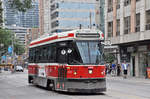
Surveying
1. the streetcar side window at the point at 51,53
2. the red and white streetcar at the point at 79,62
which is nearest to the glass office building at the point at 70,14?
the streetcar side window at the point at 51,53

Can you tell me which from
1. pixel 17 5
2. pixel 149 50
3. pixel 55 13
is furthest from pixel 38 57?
pixel 55 13

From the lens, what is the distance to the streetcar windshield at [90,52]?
51.5ft

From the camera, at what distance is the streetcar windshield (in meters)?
15.7

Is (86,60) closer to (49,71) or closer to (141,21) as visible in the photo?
(49,71)

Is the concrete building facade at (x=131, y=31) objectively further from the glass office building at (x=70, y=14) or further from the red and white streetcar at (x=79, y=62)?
the glass office building at (x=70, y=14)

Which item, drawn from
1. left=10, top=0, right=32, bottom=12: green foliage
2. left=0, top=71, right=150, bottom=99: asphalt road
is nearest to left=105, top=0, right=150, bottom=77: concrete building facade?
left=0, top=71, right=150, bottom=99: asphalt road

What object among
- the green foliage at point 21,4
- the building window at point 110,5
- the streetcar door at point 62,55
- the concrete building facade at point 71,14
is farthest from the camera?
the concrete building facade at point 71,14

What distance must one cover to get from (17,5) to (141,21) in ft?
60.1

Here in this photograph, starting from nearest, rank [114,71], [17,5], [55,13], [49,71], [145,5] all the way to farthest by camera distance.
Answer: [49,71]
[17,5]
[145,5]
[114,71]
[55,13]

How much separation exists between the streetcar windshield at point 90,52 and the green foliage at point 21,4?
27.3 feet

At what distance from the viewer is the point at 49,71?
17.8 meters

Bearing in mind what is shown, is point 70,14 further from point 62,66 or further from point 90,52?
point 90,52

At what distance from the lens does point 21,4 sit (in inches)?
909

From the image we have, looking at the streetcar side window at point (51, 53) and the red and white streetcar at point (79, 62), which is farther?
the streetcar side window at point (51, 53)
